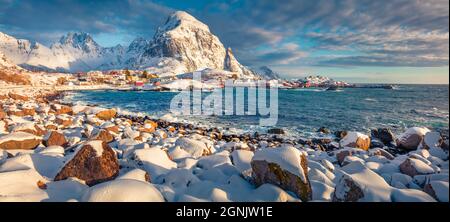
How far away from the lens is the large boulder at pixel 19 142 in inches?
304

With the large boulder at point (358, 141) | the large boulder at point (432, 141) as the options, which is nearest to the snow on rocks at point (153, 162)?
the large boulder at point (358, 141)

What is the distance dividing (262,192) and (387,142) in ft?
54.2

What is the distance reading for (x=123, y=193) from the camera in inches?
134

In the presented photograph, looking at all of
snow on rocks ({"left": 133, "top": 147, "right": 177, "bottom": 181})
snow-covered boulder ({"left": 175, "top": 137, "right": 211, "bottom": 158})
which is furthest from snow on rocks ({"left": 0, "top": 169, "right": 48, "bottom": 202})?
snow-covered boulder ({"left": 175, "top": 137, "right": 211, "bottom": 158})

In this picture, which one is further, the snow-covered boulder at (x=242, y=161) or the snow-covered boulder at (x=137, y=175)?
the snow-covered boulder at (x=242, y=161)

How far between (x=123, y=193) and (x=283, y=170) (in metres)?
2.65

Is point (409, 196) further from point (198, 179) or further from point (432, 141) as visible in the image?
point (432, 141)

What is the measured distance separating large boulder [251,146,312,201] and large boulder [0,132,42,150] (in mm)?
7506

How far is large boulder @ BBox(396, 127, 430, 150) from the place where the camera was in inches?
556

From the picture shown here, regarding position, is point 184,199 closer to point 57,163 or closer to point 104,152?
point 104,152

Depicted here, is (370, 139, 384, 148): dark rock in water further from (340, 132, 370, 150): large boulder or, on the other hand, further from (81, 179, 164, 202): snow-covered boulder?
(81, 179, 164, 202): snow-covered boulder

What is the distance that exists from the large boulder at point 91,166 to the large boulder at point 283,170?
289cm

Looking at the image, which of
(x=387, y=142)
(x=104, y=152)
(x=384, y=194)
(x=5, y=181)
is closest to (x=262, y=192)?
(x=384, y=194)

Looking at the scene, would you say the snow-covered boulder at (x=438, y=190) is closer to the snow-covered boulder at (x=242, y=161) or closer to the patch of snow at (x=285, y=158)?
the patch of snow at (x=285, y=158)
